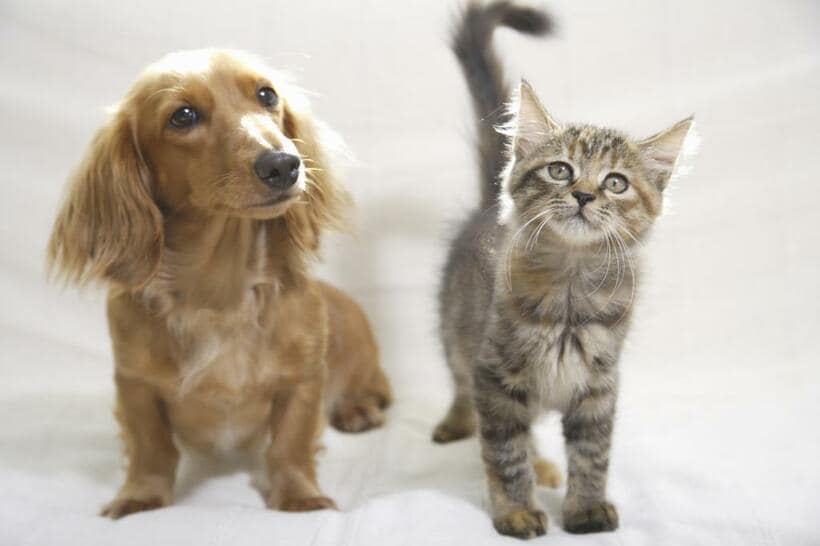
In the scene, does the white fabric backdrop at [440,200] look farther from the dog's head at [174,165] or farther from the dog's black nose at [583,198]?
the dog's black nose at [583,198]

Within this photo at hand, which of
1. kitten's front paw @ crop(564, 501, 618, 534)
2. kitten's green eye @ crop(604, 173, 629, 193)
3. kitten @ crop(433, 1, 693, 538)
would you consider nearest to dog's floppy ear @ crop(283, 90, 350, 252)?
kitten @ crop(433, 1, 693, 538)

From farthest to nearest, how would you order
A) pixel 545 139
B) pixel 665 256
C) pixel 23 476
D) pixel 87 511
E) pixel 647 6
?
pixel 665 256
pixel 647 6
pixel 23 476
pixel 87 511
pixel 545 139

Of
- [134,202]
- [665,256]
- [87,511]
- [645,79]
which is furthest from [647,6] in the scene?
[87,511]

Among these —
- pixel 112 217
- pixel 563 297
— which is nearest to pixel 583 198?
pixel 563 297

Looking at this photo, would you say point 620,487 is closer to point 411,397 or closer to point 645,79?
point 411,397

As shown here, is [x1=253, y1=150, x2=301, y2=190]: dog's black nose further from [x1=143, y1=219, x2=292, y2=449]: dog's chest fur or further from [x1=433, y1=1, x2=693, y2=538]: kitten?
[x1=433, y1=1, x2=693, y2=538]: kitten

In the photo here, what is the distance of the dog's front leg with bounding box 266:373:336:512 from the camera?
1630mm

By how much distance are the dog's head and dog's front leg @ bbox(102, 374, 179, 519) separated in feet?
0.72

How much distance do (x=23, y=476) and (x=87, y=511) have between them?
0.20 m

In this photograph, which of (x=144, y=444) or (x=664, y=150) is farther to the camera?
(x=144, y=444)

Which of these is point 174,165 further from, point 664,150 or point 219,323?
point 664,150

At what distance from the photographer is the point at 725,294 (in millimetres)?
2129

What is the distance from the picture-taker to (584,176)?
136 cm

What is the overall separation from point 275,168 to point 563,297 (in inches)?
20.2
